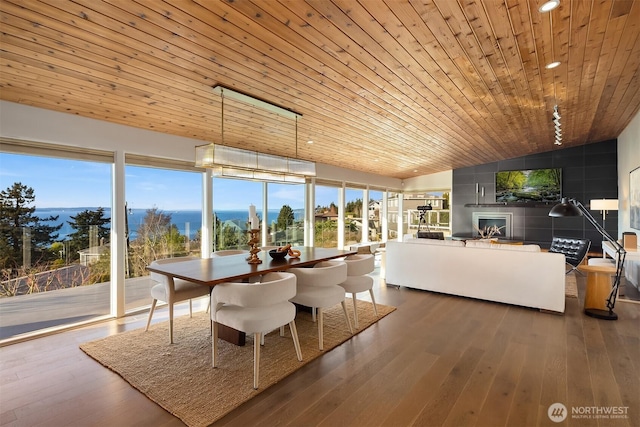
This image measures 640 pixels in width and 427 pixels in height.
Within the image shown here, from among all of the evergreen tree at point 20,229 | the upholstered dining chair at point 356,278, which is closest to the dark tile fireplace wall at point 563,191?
the upholstered dining chair at point 356,278

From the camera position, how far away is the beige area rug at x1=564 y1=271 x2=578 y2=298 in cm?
481

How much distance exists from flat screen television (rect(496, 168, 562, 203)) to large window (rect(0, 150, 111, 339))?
363 inches

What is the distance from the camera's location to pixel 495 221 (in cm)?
904

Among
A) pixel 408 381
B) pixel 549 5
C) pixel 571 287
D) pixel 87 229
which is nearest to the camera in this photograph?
pixel 549 5

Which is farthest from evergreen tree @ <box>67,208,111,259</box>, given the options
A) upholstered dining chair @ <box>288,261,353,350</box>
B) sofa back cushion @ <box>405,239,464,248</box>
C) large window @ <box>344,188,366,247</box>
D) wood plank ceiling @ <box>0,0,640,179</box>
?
large window @ <box>344,188,366,247</box>

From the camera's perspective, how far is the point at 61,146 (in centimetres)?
349

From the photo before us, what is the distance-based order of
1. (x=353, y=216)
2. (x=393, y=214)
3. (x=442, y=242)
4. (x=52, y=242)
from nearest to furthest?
1. (x=52, y=242)
2. (x=442, y=242)
3. (x=353, y=216)
4. (x=393, y=214)

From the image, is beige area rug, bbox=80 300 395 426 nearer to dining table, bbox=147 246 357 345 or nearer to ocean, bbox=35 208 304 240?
dining table, bbox=147 246 357 345

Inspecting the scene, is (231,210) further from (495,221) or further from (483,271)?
(495,221)

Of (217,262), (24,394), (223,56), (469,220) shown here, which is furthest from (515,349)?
(469,220)

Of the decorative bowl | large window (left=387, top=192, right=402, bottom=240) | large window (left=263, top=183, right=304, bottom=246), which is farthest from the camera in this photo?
large window (left=387, top=192, right=402, bottom=240)

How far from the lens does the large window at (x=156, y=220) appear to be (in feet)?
13.8

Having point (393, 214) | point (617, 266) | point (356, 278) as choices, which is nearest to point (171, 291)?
point (356, 278)

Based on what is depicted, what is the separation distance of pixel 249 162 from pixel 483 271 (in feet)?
11.7
